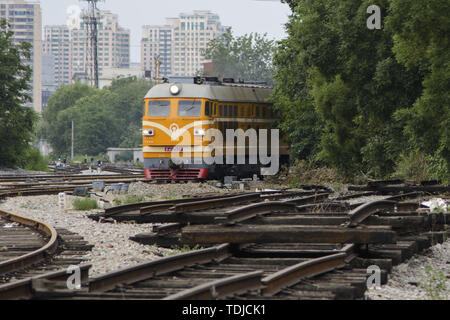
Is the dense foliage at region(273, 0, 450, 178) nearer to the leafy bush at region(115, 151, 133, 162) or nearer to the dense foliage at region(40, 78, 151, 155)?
the leafy bush at region(115, 151, 133, 162)

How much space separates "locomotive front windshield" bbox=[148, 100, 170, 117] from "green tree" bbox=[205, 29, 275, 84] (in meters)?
85.4

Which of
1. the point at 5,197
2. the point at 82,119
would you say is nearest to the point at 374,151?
the point at 5,197

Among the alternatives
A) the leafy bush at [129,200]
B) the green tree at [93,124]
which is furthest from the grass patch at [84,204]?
the green tree at [93,124]

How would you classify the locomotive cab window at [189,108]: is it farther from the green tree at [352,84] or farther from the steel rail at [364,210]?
the steel rail at [364,210]


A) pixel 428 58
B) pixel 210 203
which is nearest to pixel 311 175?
pixel 428 58

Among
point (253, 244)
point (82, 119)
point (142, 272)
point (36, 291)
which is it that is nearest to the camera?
point (36, 291)

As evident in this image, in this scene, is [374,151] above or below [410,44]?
below

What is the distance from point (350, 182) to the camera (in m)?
27.0

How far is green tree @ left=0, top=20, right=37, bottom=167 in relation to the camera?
45.7 m

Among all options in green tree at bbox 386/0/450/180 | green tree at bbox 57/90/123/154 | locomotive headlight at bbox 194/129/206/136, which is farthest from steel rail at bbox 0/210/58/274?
green tree at bbox 57/90/123/154

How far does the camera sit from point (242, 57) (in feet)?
372

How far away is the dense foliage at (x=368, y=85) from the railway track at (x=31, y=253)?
450 inches

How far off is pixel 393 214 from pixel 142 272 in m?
4.94
